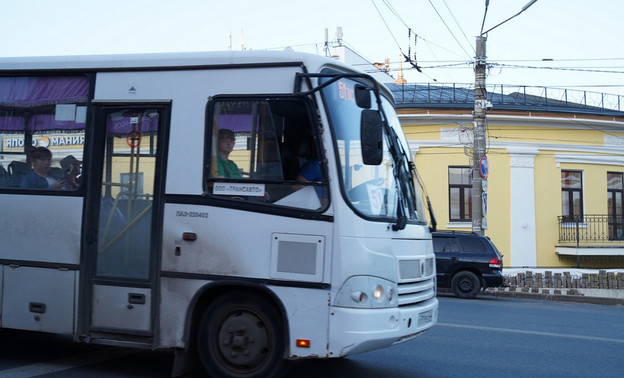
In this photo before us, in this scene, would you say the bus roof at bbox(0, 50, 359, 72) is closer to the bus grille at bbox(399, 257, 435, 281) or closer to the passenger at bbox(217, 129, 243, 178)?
the passenger at bbox(217, 129, 243, 178)

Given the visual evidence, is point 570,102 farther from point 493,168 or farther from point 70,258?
point 70,258

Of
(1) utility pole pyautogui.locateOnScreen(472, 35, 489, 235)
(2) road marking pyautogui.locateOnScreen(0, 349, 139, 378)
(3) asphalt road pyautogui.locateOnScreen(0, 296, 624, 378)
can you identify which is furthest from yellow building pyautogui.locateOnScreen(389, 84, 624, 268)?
(2) road marking pyautogui.locateOnScreen(0, 349, 139, 378)

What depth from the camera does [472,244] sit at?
18.7 metres

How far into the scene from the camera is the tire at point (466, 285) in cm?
1847

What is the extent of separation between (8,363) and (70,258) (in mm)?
1538

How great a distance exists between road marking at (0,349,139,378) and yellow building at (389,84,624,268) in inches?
748

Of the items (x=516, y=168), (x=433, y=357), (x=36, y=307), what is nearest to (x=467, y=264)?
(x=516, y=168)

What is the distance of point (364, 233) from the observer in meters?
6.00

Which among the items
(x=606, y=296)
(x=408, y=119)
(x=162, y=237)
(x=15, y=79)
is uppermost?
(x=408, y=119)

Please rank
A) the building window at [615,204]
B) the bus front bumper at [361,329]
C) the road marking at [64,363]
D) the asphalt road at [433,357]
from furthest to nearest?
the building window at [615,204] < the asphalt road at [433,357] < the road marking at [64,363] < the bus front bumper at [361,329]

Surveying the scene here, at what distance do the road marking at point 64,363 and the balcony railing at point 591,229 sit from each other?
2123 cm

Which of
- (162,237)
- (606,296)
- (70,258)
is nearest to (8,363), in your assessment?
(70,258)

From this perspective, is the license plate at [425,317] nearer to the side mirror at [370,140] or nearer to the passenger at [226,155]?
the side mirror at [370,140]

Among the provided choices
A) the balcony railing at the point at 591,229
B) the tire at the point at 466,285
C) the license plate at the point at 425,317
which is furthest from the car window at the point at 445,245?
the license plate at the point at 425,317
